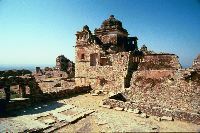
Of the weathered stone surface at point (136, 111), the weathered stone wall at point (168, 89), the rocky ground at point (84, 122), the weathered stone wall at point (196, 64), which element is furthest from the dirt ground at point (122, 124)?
the weathered stone wall at point (196, 64)

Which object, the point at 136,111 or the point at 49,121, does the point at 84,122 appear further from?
the point at 136,111

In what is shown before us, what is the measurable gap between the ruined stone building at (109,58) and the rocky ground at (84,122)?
21.8ft

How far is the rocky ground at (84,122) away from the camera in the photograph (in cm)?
1213

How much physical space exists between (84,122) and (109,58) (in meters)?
11.5

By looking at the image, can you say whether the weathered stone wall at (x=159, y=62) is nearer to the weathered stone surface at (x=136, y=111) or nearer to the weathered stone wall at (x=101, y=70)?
the weathered stone wall at (x=101, y=70)

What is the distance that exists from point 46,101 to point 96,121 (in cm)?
751

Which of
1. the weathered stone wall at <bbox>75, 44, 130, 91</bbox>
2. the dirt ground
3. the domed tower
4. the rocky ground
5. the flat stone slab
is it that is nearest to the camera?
the dirt ground

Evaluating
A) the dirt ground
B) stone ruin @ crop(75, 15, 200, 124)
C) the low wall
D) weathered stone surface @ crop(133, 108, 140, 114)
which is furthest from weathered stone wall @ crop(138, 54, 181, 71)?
the dirt ground

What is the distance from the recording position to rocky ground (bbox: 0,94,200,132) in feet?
39.8

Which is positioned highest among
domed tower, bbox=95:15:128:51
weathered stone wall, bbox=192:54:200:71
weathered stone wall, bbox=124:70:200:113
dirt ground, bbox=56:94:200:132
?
domed tower, bbox=95:15:128:51

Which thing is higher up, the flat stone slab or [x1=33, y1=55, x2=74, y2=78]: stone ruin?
[x1=33, y1=55, x2=74, y2=78]: stone ruin

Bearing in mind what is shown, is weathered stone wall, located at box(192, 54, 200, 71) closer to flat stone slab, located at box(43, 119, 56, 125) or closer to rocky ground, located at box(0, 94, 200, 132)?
rocky ground, located at box(0, 94, 200, 132)

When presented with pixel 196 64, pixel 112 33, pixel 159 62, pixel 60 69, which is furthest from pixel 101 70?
pixel 60 69

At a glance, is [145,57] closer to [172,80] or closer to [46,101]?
[172,80]
